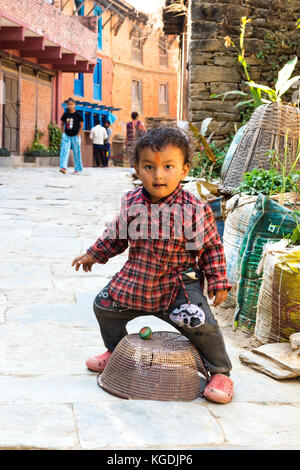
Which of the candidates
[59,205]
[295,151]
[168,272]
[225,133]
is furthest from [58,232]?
[168,272]

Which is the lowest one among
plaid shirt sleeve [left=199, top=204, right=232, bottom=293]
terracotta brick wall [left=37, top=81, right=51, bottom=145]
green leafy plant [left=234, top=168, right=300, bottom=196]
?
plaid shirt sleeve [left=199, top=204, right=232, bottom=293]

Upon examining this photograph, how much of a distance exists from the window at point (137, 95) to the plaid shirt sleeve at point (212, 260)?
94.5 feet

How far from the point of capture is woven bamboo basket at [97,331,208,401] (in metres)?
2.39

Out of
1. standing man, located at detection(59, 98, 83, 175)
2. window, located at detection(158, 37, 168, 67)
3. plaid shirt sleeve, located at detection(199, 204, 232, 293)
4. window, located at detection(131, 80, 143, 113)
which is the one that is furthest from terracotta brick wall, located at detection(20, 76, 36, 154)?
plaid shirt sleeve, located at detection(199, 204, 232, 293)

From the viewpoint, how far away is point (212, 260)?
258 cm

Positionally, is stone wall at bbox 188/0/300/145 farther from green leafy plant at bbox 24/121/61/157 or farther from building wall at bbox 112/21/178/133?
building wall at bbox 112/21/178/133

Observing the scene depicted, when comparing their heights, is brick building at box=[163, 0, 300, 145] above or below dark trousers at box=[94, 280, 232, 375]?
above

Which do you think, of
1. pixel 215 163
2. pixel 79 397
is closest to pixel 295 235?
pixel 79 397

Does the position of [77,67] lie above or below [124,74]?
below

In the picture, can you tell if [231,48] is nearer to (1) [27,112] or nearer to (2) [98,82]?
(1) [27,112]

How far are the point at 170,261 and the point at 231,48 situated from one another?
655cm

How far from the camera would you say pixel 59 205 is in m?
8.13

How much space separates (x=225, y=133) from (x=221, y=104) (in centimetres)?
43

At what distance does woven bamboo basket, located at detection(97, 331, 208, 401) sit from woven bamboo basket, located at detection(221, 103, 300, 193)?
2.72 meters
